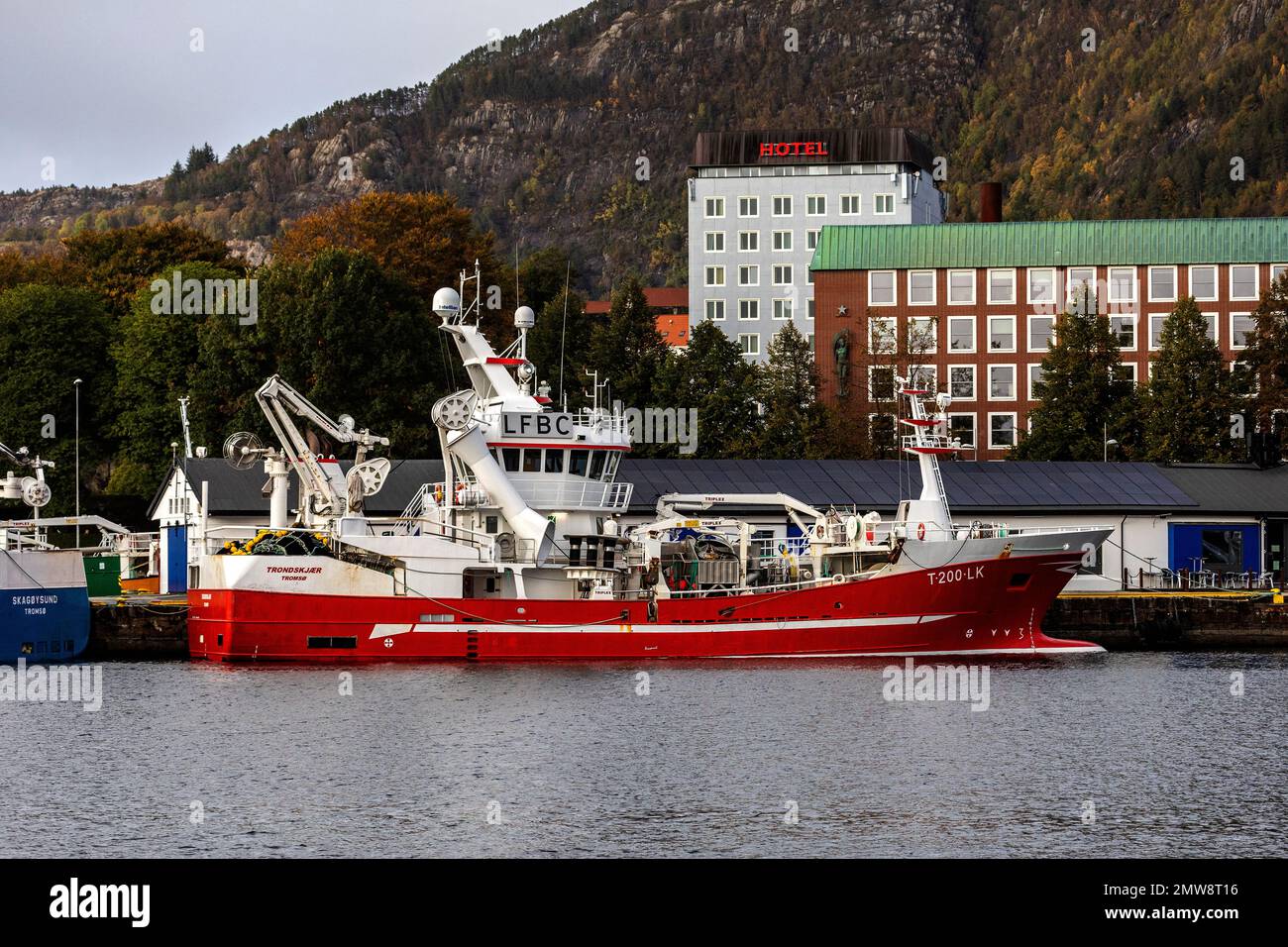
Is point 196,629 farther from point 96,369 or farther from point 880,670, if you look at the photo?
point 96,369

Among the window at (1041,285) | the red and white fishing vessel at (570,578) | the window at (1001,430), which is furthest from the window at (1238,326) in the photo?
→ the red and white fishing vessel at (570,578)

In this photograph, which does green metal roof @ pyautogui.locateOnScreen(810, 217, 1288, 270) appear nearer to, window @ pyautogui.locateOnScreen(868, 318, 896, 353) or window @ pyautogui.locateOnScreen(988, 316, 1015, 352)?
window @ pyautogui.locateOnScreen(988, 316, 1015, 352)

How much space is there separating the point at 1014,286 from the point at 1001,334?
11.1 ft

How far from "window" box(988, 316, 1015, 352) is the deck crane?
73.0 meters

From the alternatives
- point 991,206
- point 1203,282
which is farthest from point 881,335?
point 991,206

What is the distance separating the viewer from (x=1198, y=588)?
83.2 metres

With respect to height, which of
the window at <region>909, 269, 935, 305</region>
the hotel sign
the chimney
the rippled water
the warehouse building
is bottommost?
the rippled water

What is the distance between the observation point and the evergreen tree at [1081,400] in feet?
351

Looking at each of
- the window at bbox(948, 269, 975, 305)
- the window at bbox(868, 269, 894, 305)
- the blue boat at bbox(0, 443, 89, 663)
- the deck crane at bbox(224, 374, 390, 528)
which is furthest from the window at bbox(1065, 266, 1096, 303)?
the blue boat at bbox(0, 443, 89, 663)

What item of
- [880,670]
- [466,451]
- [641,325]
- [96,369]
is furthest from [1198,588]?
[96,369]

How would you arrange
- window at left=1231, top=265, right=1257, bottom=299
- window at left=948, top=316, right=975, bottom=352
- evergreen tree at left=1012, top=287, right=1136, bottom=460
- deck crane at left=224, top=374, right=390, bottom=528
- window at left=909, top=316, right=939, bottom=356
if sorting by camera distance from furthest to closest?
Answer: window at left=948, top=316, right=975, bottom=352
window at left=1231, top=265, right=1257, bottom=299
window at left=909, top=316, right=939, bottom=356
evergreen tree at left=1012, top=287, right=1136, bottom=460
deck crane at left=224, top=374, right=390, bottom=528

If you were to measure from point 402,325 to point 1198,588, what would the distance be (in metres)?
45.5

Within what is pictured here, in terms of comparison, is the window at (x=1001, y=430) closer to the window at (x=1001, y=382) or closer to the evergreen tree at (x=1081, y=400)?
the window at (x=1001, y=382)

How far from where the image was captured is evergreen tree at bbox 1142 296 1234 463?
103 metres
